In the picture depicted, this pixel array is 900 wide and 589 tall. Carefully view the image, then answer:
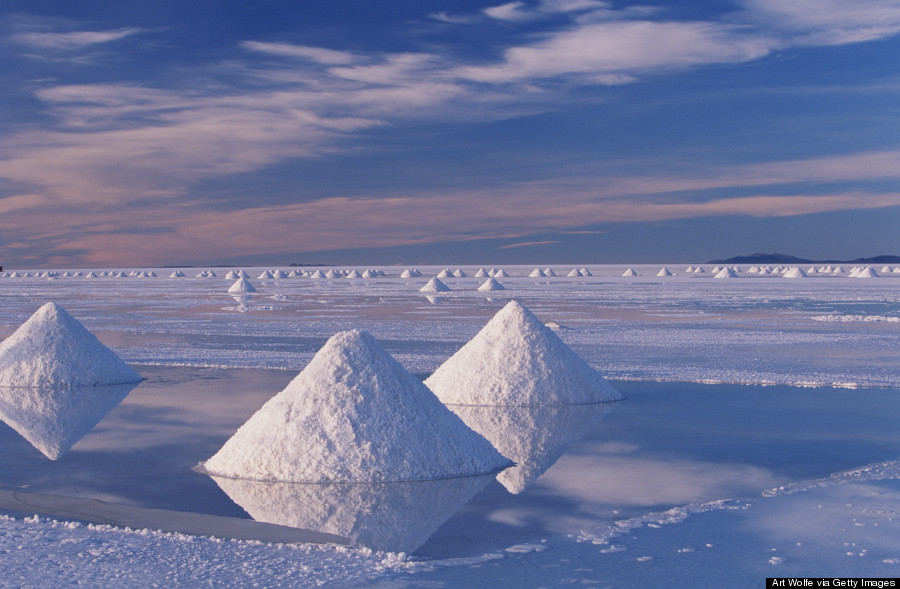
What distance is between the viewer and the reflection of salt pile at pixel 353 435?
22.5 ft

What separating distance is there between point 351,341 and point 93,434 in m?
3.08

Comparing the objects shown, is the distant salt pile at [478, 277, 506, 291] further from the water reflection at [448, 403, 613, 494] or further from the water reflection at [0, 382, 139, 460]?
the water reflection at [448, 403, 613, 494]

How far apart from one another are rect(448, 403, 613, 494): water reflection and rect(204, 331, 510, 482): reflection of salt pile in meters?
0.33

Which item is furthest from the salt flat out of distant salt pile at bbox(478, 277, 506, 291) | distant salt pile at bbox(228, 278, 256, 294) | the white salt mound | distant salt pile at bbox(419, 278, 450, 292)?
distant salt pile at bbox(228, 278, 256, 294)

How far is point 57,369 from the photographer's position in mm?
12406

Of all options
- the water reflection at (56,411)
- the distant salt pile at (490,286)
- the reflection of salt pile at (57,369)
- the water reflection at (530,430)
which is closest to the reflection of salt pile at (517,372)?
the water reflection at (530,430)

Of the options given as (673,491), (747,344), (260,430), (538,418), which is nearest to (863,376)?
(747,344)

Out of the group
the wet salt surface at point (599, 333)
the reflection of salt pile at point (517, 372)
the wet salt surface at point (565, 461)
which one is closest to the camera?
the wet salt surface at point (565, 461)

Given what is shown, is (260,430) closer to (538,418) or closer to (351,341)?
(351,341)

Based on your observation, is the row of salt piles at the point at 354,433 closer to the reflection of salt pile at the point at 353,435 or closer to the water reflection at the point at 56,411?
the reflection of salt pile at the point at 353,435

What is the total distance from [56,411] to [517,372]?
553cm

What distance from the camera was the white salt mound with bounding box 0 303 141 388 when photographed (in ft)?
40.5

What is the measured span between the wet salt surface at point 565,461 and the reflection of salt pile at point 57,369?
0.97 metres

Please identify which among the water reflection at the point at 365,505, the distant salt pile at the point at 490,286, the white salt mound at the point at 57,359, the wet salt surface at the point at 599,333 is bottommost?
the distant salt pile at the point at 490,286
